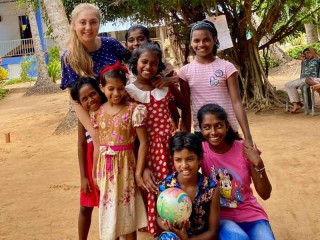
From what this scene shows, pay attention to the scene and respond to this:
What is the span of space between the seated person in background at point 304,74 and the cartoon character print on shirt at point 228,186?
19.0 ft

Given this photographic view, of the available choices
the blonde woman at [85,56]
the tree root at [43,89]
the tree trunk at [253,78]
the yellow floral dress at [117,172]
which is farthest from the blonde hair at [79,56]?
the tree root at [43,89]

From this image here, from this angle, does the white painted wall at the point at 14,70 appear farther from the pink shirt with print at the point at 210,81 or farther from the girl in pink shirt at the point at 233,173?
the girl in pink shirt at the point at 233,173

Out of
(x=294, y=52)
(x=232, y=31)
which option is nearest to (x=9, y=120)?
(x=232, y=31)

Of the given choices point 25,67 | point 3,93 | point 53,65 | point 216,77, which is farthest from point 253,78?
point 25,67

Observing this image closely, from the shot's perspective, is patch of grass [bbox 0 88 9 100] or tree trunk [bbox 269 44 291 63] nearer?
tree trunk [bbox 269 44 291 63]

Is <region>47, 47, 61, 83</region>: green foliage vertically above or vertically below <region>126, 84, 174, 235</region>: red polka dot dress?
above

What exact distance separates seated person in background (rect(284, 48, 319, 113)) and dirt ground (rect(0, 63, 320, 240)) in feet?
0.88

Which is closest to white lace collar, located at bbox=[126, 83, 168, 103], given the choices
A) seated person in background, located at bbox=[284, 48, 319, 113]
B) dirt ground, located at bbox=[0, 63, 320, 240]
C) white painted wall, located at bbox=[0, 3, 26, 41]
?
dirt ground, located at bbox=[0, 63, 320, 240]

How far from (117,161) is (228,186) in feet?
Result: 2.15

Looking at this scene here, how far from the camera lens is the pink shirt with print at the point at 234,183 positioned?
2.49 m

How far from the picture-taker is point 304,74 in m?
8.01

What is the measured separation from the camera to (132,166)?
2.62 metres

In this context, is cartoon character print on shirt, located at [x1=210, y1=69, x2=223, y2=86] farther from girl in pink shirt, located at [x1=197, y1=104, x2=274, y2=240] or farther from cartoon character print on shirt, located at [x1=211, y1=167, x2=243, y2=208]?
cartoon character print on shirt, located at [x1=211, y1=167, x2=243, y2=208]

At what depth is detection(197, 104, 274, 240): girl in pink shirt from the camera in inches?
96.7
